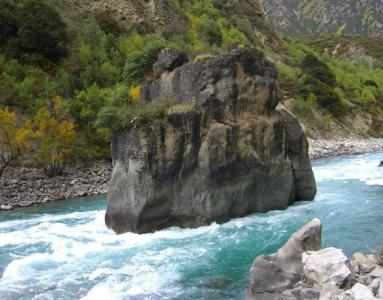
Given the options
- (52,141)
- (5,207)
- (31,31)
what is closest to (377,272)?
(5,207)

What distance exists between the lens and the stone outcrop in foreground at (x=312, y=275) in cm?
1129

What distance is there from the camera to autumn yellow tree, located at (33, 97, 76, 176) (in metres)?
39.2

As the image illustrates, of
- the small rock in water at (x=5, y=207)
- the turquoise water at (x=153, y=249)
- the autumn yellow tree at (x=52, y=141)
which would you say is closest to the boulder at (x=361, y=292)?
the turquoise water at (x=153, y=249)

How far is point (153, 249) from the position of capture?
64.3 feet

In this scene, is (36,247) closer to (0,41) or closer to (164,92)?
(164,92)

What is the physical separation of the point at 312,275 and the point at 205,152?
480 inches

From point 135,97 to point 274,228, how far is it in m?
11.3

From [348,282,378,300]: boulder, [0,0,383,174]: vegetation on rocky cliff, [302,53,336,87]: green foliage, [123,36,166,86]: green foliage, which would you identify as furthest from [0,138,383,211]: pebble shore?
[302,53,336,87]: green foliage

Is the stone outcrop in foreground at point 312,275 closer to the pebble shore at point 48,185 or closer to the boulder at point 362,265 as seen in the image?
the boulder at point 362,265

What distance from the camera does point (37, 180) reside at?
3775 cm

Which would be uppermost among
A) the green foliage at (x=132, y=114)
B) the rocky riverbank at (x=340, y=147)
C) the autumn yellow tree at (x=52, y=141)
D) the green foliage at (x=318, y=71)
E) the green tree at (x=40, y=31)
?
the green tree at (x=40, y=31)

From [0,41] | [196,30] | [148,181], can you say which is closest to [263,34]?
[196,30]

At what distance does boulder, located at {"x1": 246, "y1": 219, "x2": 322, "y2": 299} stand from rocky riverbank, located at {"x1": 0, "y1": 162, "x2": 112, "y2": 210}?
22.5m

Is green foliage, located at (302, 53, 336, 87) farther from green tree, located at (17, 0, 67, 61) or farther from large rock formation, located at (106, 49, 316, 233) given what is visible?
large rock formation, located at (106, 49, 316, 233)
